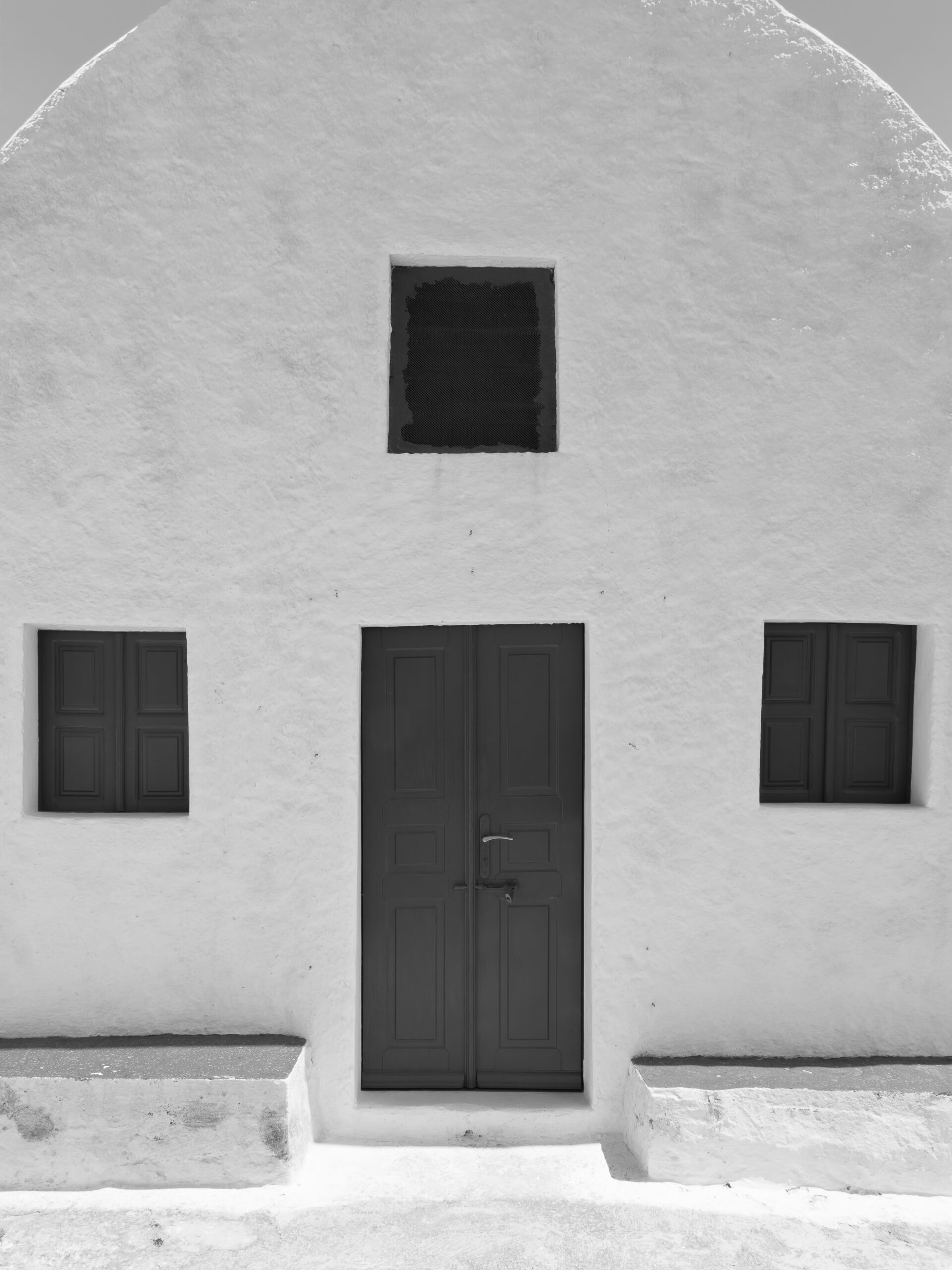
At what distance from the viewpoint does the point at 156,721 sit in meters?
4.13

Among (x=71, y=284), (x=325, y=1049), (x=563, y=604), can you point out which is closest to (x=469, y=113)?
(x=71, y=284)

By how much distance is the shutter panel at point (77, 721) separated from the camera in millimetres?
4137

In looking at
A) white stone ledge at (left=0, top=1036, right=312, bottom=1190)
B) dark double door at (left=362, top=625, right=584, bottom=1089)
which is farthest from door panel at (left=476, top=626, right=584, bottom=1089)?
white stone ledge at (left=0, top=1036, right=312, bottom=1190)

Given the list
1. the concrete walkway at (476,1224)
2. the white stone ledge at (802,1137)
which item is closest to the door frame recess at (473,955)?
the concrete walkway at (476,1224)

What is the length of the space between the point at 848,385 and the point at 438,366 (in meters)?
1.94

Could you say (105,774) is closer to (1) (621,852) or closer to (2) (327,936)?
(2) (327,936)

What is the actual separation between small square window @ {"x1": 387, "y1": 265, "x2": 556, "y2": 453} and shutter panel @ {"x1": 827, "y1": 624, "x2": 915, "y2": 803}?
5.94 ft

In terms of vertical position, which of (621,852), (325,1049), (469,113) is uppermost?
(469,113)

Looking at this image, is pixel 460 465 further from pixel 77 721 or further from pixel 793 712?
pixel 77 721

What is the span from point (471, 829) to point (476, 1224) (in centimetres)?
158

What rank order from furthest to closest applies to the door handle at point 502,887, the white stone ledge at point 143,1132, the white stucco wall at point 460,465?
the door handle at point 502,887 < the white stucco wall at point 460,465 < the white stone ledge at point 143,1132

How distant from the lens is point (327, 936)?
13.1 feet

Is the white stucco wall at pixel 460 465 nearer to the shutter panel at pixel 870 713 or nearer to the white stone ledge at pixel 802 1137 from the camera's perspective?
the shutter panel at pixel 870 713

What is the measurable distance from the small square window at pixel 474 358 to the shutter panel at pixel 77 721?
6.02 feet
